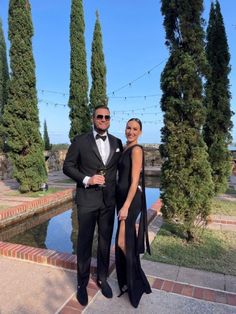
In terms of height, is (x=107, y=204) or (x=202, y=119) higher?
(x=202, y=119)

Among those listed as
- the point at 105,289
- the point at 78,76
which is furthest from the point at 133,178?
the point at 78,76

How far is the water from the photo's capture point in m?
4.48

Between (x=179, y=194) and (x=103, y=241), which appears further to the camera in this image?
(x=179, y=194)

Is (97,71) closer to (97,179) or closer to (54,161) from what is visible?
(54,161)

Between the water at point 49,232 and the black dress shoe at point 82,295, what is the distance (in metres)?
1.53

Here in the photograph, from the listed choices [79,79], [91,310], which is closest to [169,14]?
[91,310]

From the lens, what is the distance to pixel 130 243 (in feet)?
7.99

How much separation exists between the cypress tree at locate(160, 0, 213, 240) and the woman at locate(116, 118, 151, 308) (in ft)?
4.65

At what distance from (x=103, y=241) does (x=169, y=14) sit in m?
3.39

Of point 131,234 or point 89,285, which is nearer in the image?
point 131,234

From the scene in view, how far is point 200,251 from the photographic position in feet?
11.8

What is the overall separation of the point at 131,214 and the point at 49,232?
3.16m

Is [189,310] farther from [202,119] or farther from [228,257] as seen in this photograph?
[202,119]

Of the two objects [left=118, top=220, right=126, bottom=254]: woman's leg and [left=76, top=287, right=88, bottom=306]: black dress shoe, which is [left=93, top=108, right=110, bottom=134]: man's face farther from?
[left=76, top=287, right=88, bottom=306]: black dress shoe
